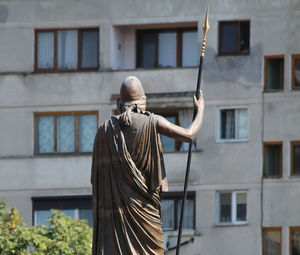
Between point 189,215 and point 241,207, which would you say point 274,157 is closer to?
point 241,207

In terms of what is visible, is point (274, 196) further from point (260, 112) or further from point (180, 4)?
point (180, 4)

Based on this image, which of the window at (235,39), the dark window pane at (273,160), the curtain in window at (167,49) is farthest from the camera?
the curtain in window at (167,49)

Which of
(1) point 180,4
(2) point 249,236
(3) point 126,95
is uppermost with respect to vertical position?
(1) point 180,4

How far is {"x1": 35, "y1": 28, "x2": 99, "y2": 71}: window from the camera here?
68.4 meters

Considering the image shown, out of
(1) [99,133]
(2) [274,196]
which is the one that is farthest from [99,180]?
(2) [274,196]

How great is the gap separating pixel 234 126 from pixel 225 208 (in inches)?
126

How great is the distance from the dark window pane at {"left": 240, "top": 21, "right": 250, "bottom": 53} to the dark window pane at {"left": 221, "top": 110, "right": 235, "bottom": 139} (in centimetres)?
247

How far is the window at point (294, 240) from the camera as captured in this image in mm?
66438

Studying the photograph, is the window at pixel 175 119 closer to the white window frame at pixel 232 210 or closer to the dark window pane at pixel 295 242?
the white window frame at pixel 232 210

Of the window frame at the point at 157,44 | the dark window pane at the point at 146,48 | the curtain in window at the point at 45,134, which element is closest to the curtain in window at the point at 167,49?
the window frame at the point at 157,44

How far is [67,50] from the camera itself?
68188 mm

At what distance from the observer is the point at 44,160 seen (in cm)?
6919

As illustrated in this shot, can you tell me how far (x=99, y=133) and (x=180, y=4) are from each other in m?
46.4

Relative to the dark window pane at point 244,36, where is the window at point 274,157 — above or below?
below
